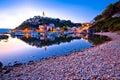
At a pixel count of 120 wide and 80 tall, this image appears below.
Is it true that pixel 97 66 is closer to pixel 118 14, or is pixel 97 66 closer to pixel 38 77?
pixel 38 77

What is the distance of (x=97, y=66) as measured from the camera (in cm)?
1360

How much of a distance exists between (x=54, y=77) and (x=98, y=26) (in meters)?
104

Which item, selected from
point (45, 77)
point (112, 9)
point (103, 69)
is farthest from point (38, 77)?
point (112, 9)

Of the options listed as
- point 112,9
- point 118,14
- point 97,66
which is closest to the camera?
point 97,66

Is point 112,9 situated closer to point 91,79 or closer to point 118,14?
point 118,14

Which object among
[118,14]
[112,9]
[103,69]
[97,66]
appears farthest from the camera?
[112,9]

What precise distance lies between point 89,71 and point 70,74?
1.21m

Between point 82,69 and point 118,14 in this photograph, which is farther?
point 118,14

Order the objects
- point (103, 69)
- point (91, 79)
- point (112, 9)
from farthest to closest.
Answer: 1. point (112, 9)
2. point (103, 69)
3. point (91, 79)

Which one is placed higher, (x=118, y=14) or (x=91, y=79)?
(x=118, y=14)

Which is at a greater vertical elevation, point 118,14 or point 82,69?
point 118,14

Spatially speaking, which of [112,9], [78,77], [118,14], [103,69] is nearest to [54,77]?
[78,77]

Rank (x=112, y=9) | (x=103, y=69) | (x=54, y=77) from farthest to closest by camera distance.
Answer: (x=112, y=9)
(x=103, y=69)
(x=54, y=77)

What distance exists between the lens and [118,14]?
99812 mm
